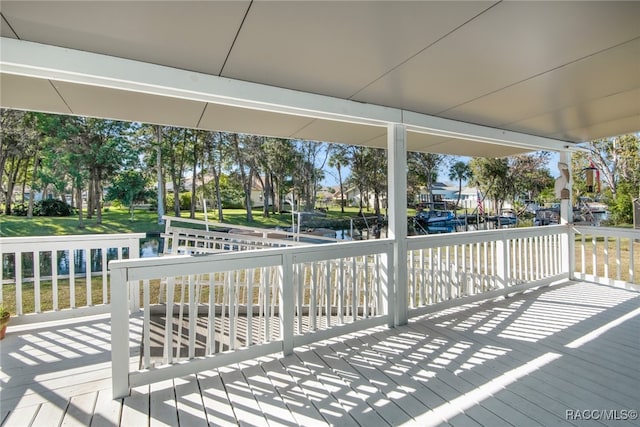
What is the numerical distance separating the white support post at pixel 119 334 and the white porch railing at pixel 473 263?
101 inches

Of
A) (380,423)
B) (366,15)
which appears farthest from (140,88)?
(380,423)

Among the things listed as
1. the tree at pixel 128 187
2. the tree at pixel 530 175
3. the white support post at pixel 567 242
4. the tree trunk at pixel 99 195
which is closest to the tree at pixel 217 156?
the tree at pixel 128 187

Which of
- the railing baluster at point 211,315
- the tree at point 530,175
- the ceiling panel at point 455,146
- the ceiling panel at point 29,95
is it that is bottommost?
the railing baluster at point 211,315

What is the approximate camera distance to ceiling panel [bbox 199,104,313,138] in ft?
10.1

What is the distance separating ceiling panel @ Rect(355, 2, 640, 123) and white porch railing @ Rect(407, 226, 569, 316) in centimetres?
158

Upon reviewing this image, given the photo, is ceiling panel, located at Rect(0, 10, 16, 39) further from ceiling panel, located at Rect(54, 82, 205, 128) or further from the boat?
the boat

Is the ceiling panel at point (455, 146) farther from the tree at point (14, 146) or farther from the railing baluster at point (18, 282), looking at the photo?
the tree at point (14, 146)

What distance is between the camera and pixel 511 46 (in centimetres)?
181

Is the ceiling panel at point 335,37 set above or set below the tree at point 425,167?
below

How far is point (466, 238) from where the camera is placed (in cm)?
365

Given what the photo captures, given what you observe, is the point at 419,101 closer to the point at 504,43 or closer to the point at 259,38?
the point at 504,43

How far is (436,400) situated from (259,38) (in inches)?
95.3

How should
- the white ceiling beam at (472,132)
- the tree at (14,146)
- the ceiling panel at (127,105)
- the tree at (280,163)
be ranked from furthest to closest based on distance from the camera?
1. the tree at (280,163)
2. the tree at (14,146)
3. the white ceiling beam at (472,132)
4. the ceiling panel at (127,105)

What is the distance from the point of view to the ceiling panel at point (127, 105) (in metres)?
2.49
